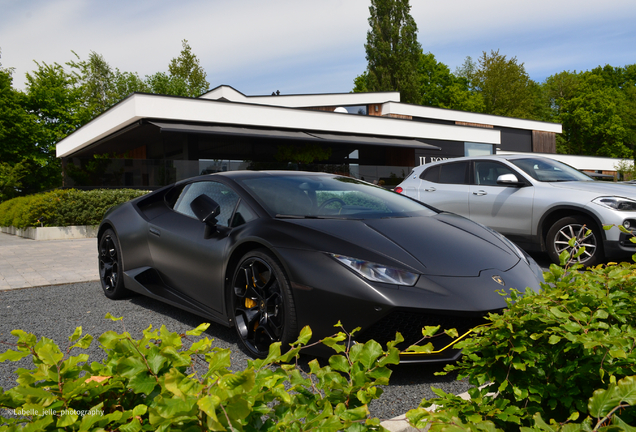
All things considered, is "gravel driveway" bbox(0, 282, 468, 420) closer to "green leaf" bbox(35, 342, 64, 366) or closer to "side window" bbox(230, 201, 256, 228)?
"side window" bbox(230, 201, 256, 228)

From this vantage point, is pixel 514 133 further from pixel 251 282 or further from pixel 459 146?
pixel 251 282

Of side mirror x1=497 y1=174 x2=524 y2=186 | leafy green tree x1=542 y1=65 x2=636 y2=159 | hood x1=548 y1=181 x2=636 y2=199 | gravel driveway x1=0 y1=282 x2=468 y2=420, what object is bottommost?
gravel driveway x1=0 y1=282 x2=468 y2=420

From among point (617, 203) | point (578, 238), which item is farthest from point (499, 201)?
point (617, 203)

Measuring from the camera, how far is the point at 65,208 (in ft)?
47.7

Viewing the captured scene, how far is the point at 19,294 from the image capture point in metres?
5.73

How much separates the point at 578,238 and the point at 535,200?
95 centimetres

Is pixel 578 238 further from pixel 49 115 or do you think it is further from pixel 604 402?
pixel 49 115

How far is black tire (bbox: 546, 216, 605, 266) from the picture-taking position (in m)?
6.24

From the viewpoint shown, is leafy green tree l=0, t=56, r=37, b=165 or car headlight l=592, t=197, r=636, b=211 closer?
car headlight l=592, t=197, r=636, b=211

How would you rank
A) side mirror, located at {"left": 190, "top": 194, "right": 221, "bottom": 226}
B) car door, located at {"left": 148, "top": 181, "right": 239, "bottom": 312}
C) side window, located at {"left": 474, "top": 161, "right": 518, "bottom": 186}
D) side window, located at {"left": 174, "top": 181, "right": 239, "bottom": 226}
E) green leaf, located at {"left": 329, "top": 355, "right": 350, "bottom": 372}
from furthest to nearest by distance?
side window, located at {"left": 474, "top": 161, "right": 518, "bottom": 186} → side window, located at {"left": 174, "top": 181, "right": 239, "bottom": 226} → side mirror, located at {"left": 190, "top": 194, "right": 221, "bottom": 226} → car door, located at {"left": 148, "top": 181, "right": 239, "bottom": 312} → green leaf, located at {"left": 329, "top": 355, "right": 350, "bottom": 372}

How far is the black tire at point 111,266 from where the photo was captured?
197 inches

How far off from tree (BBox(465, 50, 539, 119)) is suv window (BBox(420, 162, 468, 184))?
178 feet

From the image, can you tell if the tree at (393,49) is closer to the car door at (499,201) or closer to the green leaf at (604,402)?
the car door at (499,201)

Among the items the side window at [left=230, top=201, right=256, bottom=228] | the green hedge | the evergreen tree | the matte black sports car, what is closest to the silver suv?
the matte black sports car
